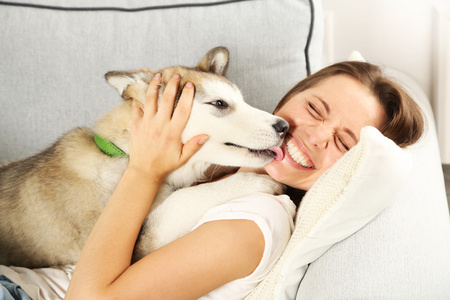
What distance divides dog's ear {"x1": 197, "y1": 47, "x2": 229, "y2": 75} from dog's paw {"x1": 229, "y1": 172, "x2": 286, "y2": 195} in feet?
1.31

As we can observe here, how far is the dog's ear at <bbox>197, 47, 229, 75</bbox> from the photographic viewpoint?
4.48ft

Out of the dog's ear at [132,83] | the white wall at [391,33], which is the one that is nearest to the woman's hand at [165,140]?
the dog's ear at [132,83]

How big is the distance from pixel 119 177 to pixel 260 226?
0.55 m

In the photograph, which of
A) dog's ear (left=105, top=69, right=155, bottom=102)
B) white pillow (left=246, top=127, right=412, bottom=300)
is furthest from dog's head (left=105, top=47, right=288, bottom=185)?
white pillow (left=246, top=127, right=412, bottom=300)

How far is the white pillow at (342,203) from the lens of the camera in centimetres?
80

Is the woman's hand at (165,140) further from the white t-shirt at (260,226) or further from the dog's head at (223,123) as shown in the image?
the white t-shirt at (260,226)

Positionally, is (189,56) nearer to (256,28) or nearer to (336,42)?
(256,28)

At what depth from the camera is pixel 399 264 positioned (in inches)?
34.4

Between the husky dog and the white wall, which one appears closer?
the husky dog

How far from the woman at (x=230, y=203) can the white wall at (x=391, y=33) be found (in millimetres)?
1105

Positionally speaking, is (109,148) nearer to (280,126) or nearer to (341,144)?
(280,126)

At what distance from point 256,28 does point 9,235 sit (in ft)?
3.63

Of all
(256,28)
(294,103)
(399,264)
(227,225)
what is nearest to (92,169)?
(227,225)

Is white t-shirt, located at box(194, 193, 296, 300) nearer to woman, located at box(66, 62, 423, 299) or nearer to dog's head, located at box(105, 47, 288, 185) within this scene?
woman, located at box(66, 62, 423, 299)
